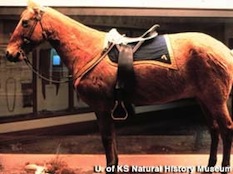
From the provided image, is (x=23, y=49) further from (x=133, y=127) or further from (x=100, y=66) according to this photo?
(x=133, y=127)

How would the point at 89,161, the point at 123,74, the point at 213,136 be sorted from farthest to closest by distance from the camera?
the point at 89,161 → the point at 213,136 → the point at 123,74

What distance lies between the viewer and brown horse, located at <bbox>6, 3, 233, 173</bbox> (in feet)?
4.29

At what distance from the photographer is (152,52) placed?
133cm

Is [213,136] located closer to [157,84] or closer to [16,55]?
[157,84]

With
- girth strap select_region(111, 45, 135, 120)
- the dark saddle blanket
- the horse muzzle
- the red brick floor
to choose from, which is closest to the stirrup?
girth strap select_region(111, 45, 135, 120)

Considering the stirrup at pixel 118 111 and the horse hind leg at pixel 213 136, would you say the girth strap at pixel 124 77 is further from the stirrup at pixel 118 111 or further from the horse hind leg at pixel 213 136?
the horse hind leg at pixel 213 136

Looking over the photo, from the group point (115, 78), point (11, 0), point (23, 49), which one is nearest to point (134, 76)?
point (115, 78)

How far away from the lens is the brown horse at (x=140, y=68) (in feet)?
4.29

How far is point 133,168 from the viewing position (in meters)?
1.52

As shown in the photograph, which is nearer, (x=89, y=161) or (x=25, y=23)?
(x=25, y=23)

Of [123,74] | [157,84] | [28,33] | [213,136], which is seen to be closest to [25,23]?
[28,33]

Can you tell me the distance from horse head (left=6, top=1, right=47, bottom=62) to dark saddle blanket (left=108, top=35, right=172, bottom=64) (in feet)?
0.79

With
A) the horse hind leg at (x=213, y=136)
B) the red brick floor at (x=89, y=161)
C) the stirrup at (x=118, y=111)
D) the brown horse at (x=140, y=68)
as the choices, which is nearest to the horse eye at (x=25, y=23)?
the brown horse at (x=140, y=68)

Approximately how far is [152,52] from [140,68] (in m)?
0.07
